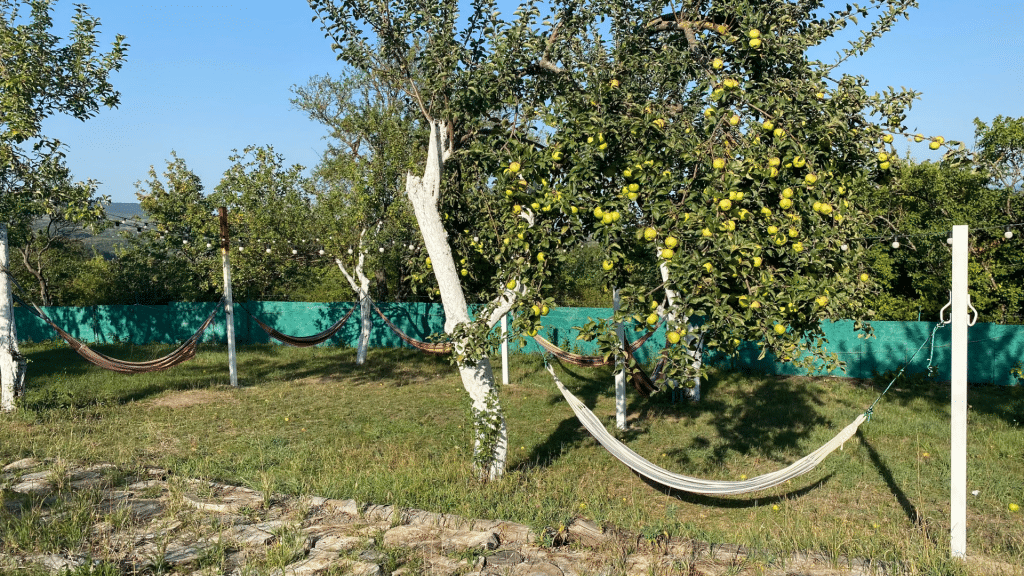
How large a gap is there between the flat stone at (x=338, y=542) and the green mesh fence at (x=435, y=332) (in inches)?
84.0

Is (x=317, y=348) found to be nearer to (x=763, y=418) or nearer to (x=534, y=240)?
(x=763, y=418)

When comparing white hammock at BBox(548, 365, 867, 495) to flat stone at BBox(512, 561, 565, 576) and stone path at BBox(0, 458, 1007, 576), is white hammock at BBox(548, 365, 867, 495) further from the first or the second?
flat stone at BBox(512, 561, 565, 576)

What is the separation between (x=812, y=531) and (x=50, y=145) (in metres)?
9.51

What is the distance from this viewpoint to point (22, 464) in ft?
18.9

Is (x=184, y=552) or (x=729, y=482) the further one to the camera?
(x=729, y=482)

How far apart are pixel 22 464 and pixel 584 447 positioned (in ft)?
17.3

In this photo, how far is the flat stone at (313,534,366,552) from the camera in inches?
154

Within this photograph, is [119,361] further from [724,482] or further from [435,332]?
[724,482]

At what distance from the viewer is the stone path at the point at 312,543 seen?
144 inches

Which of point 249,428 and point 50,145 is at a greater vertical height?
point 50,145

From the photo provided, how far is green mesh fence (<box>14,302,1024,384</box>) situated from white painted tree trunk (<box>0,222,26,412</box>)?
6426mm

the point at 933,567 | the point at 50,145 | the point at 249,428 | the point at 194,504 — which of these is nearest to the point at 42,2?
the point at 50,145

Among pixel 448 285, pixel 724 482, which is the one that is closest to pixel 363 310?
pixel 448 285

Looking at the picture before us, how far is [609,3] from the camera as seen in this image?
211 inches
